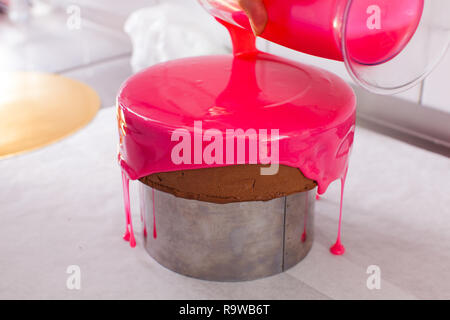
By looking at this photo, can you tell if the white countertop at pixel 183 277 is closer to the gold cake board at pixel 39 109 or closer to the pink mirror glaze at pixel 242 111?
the gold cake board at pixel 39 109

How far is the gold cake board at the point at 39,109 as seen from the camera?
203cm

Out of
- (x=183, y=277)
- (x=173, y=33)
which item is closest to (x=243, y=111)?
(x=183, y=277)

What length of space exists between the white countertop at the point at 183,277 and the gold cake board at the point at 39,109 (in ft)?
0.36

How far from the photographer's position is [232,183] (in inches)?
46.6

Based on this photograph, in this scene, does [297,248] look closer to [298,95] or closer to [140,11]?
[298,95]

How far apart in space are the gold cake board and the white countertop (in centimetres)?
11

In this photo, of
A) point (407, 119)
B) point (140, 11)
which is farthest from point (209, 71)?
point (140, 11)

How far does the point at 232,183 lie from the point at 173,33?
1.59 metres

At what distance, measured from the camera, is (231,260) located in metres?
1.32

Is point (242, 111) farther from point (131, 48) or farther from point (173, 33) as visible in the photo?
point (131, 48)

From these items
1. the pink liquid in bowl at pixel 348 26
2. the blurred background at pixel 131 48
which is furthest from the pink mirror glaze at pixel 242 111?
the blurred background at pixel 131 48

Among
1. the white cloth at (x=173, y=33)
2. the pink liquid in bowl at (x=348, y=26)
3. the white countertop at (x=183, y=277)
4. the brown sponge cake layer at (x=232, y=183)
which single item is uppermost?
the pink liquid in bowl at (x=348, y=26)

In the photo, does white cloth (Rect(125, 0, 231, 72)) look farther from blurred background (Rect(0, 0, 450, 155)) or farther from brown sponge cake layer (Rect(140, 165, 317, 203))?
brown sponge cake layer (Rect(140, 165, 317, 203))

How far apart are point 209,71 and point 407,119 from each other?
0.96 m
